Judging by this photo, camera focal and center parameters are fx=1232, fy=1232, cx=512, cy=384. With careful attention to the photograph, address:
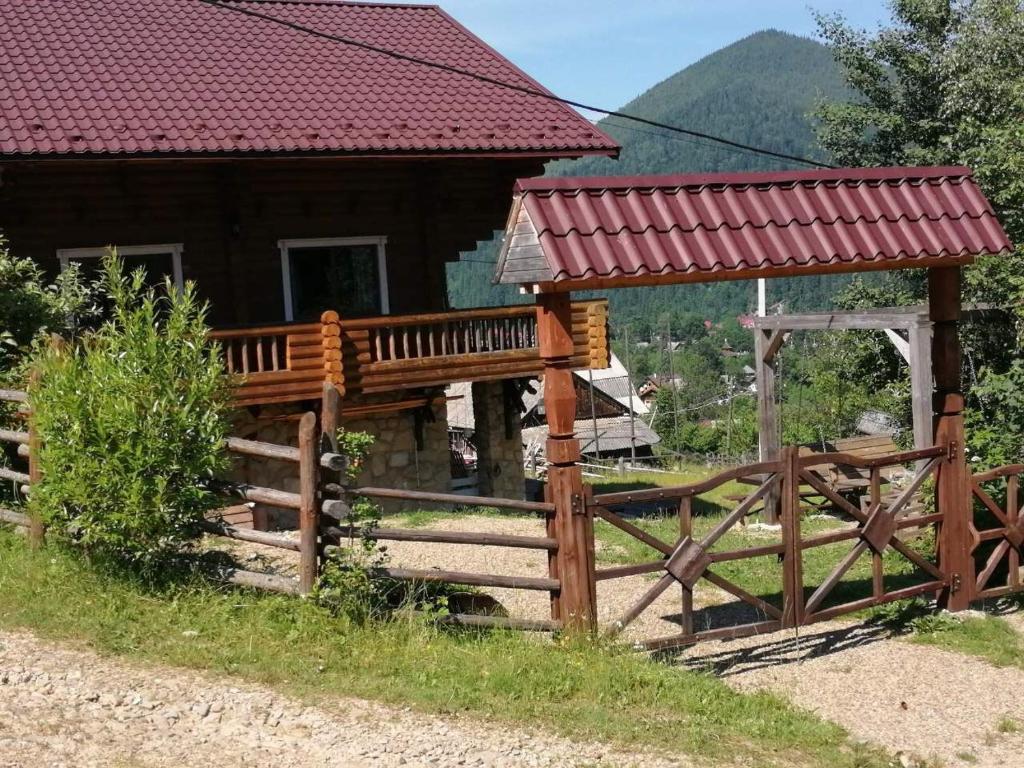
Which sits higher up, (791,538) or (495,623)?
(791,538)

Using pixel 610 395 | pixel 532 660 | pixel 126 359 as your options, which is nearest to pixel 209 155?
pixel 126 359

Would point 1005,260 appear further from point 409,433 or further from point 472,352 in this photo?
point 409,433

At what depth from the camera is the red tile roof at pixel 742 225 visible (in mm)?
7773

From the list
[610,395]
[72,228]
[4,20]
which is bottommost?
[610,395]

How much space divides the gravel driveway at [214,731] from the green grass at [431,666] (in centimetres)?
21

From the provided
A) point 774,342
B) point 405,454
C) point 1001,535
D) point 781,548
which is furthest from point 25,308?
point 774,342

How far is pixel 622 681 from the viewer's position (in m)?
7.21

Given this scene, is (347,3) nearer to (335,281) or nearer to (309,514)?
(335,281)

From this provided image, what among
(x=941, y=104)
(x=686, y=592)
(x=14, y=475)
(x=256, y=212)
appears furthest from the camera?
(x=941, y=104)

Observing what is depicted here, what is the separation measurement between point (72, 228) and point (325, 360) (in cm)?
353

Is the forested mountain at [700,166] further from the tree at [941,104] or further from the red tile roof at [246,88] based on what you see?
the red tile roof at [246,88]

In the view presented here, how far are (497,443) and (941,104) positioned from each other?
10926 mm

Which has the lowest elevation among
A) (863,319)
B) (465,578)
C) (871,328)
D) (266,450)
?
(465,578)

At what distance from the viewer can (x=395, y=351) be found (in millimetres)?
15141
